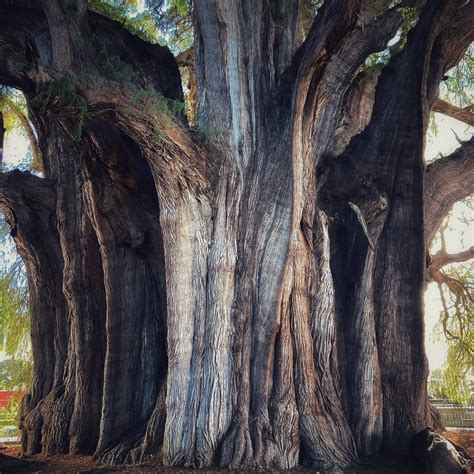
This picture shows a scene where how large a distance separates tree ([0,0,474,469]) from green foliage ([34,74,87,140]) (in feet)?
0.06

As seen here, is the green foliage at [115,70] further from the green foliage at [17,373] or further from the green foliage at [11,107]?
the green foliage at [17,373]

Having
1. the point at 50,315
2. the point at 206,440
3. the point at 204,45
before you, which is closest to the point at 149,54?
the point at 204,45

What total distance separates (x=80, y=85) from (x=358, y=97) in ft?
13.2

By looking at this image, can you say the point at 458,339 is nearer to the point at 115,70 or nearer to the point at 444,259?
the point at 444,259

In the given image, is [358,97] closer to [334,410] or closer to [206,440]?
[334,410]

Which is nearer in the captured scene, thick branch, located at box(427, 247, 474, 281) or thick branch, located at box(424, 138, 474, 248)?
thick branch, located at box(424, 138, 474, 248)

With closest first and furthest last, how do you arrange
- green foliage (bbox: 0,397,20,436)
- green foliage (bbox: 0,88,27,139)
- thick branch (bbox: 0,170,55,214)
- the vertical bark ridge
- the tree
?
1. the tree
2. the vertical bark ridge
3. thick branch (bbox: 0,170,55,214)
4. green foliage (bbox: 0,88,27,139)
5. green foliage (bbox: 0,397,20,436)

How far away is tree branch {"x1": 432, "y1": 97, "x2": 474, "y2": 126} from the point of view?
8117mm

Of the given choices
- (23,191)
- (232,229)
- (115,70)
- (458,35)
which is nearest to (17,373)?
(23,191)

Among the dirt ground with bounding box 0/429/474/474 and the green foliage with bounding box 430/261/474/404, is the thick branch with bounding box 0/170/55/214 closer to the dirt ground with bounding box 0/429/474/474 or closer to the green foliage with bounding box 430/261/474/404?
the dirt ground with bounding box 0/429/474/474

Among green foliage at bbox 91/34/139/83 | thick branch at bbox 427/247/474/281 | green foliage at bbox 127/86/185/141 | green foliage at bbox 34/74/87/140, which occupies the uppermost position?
green foliage at bbox 91/34/139/83

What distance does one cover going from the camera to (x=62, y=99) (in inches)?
176

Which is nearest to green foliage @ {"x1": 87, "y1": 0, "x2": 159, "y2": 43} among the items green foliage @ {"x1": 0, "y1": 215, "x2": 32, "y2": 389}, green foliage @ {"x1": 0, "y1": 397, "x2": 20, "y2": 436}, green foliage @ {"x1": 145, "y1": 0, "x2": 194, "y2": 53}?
green foliage @ {"x1": 145, "y1": 0, "x2": 194, "y2": 53}

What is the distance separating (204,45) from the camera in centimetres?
611
